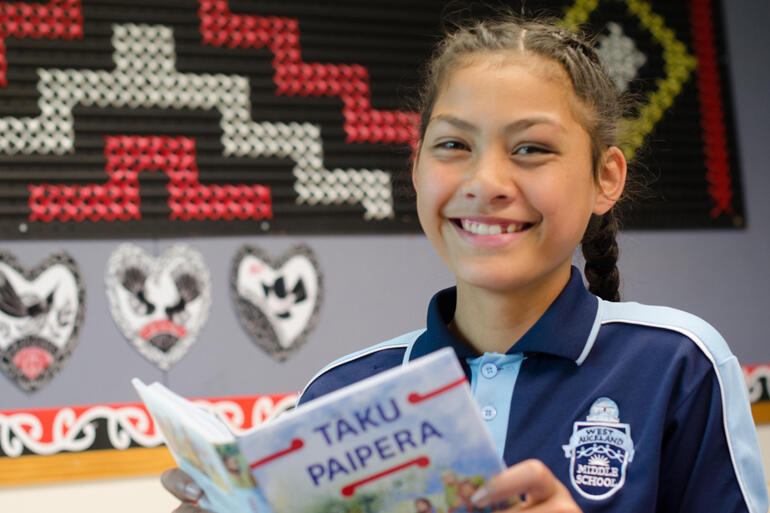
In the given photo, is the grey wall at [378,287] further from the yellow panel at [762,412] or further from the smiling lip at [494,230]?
the smiling lip at [494,230]

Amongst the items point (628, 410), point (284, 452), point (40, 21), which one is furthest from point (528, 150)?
point (40, 21)

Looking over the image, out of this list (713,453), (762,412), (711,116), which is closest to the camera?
(713,453)

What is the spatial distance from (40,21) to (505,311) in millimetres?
1436

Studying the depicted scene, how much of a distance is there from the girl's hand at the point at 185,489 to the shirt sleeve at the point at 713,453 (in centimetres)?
44

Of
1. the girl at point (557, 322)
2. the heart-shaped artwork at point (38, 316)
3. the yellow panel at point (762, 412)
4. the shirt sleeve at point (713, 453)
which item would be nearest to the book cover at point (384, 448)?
the girl at point (557, 322)

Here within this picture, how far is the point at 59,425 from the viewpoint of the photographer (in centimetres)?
177

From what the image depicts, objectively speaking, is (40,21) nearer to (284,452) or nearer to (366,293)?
(366,293)

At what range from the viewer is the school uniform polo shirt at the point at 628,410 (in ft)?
2.55

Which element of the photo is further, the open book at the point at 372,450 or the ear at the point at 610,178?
the ear at the point at 610,178

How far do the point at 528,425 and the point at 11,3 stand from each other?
5.19 feet

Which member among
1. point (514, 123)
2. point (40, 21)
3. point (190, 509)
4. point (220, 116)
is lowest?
point (190, 509)

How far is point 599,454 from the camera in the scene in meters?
0.79

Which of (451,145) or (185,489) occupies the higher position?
(451,145)

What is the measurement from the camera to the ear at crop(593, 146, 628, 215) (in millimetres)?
942
